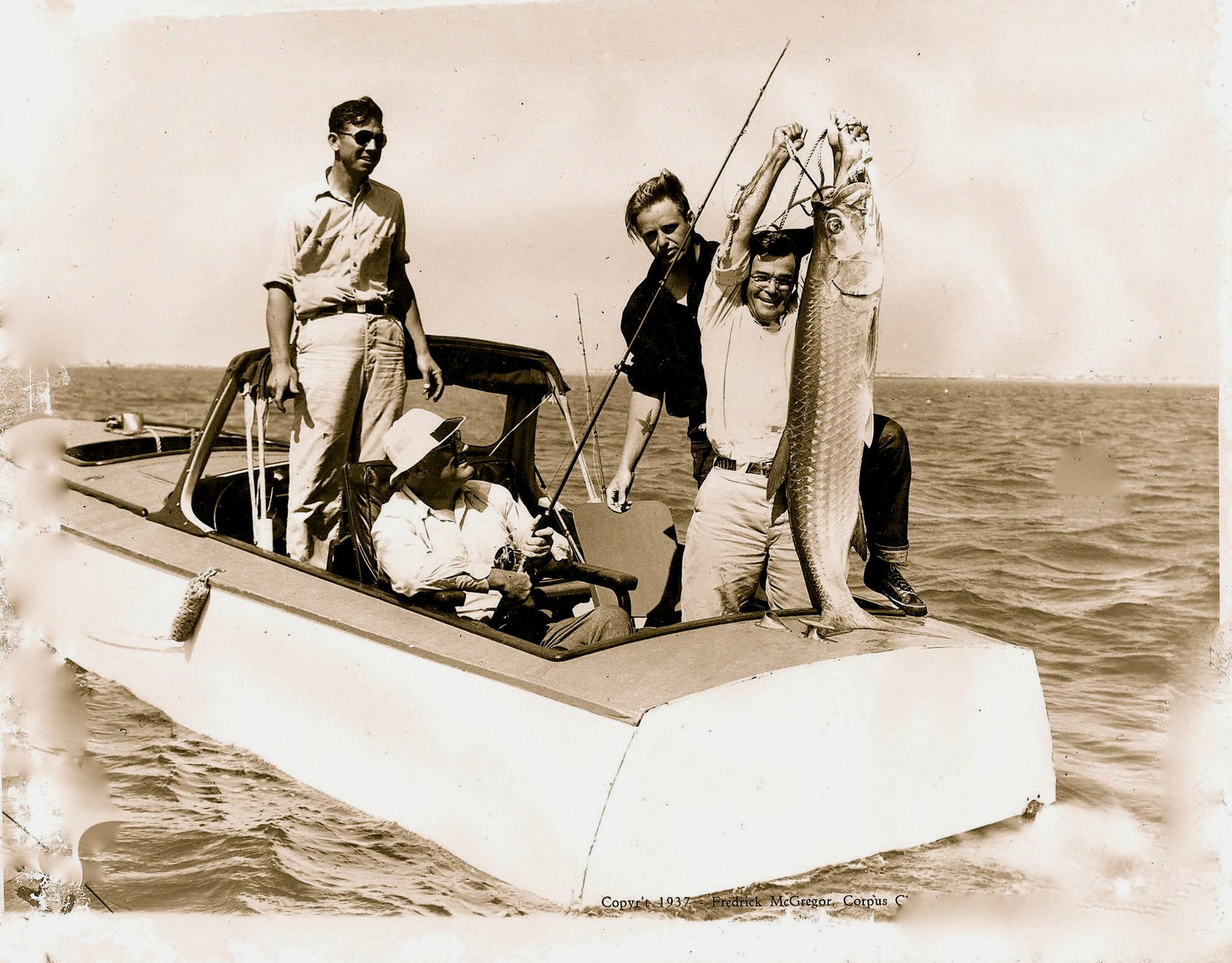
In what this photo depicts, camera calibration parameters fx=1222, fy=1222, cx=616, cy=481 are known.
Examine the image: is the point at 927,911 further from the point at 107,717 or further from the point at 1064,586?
the point at 1064,586

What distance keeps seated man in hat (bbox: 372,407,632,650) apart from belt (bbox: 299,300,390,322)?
101 cm

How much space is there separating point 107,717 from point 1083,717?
501cm

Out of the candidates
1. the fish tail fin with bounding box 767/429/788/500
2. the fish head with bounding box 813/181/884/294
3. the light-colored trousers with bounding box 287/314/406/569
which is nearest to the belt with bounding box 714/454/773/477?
the fish tail fin with bounding box 767/429/788/500

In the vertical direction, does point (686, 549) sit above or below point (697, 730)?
above

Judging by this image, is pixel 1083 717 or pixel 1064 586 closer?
pixel 1083 717

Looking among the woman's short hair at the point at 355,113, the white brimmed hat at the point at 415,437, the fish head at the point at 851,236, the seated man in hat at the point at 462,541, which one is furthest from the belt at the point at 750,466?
the woman's short hair at the point at 355,113

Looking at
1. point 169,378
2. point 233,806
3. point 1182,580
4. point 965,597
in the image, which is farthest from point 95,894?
point 169,378

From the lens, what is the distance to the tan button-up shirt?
573 centimetres

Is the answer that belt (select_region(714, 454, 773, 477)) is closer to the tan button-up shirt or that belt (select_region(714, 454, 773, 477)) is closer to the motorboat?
the motorboat

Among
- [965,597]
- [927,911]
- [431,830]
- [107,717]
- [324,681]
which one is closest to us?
Answer: [927,911]

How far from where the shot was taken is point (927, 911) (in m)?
3.90

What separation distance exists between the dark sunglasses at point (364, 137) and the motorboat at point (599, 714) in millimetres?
1120

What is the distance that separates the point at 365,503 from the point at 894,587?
2.16m

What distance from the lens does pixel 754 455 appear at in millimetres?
4605
